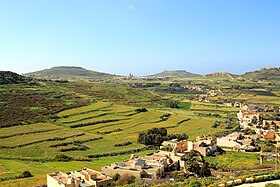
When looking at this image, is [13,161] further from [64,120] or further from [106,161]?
[64,120]

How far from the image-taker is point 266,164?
40531 mm

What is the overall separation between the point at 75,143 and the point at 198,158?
59.8ft

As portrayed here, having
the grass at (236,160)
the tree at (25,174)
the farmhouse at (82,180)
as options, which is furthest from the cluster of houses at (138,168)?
the tree at (25,174)

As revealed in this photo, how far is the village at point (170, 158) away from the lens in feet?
106

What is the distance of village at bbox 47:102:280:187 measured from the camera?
1277 inches

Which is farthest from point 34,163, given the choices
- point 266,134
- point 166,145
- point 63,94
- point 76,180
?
point 63,94

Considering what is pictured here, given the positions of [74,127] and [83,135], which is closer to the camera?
[83,135]

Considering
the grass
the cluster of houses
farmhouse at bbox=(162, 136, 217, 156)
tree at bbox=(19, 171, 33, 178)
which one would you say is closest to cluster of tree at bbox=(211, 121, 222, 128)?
the cluster of houses

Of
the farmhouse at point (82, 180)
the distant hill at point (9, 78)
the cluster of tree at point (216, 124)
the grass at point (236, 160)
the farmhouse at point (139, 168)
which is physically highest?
the distant hill at point (9, 78)


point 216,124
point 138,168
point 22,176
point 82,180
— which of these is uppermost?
point 216,124

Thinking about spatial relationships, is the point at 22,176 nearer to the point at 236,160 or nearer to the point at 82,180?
the point at 82,180

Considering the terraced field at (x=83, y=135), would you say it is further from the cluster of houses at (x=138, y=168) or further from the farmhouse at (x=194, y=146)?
the farmhouse at (x=194, y=146)

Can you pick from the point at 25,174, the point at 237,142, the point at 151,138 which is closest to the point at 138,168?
the point at 25,174

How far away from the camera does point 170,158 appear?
44.4 m
